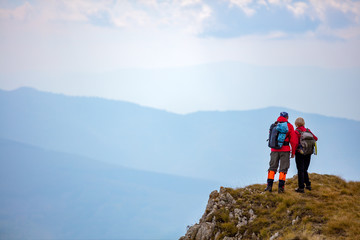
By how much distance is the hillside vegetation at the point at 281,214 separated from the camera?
11.5 m

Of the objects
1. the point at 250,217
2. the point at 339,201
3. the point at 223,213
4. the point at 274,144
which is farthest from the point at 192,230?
the point at 339,201

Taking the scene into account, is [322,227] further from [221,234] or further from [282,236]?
[221,234]

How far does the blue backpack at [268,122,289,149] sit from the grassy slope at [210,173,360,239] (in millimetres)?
2358

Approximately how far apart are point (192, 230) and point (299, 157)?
20.0 feet

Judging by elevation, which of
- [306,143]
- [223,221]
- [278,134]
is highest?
[278,134]

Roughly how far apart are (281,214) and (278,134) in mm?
3542

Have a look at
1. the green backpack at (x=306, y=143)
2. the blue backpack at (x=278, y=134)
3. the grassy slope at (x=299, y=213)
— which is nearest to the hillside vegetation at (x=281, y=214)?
the grassy slope at (x=299, y=213)

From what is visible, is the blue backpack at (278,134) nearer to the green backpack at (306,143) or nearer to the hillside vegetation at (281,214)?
the green backpack at (306,143)

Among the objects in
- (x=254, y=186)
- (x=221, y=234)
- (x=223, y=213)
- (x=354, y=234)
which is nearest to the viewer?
(x=354, y=234)

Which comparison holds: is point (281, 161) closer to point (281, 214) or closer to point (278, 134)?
point (278, 134)

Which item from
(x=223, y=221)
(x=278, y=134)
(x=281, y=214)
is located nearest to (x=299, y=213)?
(x=281, y=214)

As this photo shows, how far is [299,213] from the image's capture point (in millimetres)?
12859

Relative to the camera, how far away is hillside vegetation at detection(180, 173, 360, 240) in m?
11.5

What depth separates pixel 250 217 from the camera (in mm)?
13953
